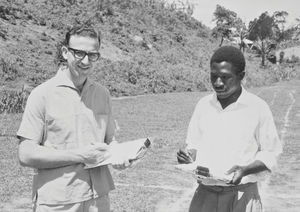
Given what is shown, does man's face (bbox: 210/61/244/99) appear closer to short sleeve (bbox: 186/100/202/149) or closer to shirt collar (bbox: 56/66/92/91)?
short sleeve (bbox: 186/100/202/149)

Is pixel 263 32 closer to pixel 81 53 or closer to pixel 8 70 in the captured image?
pixel 8 70

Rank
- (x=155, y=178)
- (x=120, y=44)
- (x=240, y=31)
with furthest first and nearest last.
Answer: (x=240, y=31) → (x=120, y=44) → (x=155, y=178)

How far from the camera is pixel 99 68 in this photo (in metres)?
28.3

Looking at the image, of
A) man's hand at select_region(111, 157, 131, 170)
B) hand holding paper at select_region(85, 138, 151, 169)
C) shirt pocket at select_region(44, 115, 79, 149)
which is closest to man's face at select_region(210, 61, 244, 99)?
hand holding paper at select_region(85, 138, 151, 169)

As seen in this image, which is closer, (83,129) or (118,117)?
(83,129)

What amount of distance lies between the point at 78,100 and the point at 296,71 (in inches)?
2167

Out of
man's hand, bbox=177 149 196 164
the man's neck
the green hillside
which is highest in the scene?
the green hillside

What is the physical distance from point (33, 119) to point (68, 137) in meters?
0.23

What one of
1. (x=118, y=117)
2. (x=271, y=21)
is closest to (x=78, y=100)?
(x=118, y=117)

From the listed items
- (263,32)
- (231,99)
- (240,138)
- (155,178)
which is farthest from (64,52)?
(263,32)

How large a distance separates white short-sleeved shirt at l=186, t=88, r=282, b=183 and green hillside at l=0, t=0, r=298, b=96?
18612mm

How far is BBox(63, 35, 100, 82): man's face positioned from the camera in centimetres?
288

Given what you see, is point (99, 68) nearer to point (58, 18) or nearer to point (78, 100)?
point (58, 18)

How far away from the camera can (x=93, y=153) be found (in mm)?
2783
